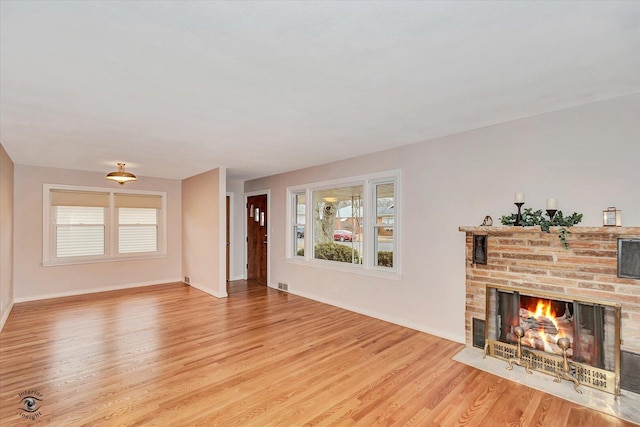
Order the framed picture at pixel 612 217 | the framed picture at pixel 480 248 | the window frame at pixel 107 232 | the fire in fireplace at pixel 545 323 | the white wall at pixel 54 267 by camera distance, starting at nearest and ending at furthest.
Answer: the framed picture at pixel 612 217, the fire in fireplace at pixel 545 323, the framed picture at pixel 480 248, the white wall at pixel 54 267, the window frame at pixel 107 232

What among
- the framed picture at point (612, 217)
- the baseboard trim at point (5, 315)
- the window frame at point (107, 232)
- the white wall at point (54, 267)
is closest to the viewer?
the framed picture at point (612, 217)

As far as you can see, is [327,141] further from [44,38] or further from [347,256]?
[44,38]

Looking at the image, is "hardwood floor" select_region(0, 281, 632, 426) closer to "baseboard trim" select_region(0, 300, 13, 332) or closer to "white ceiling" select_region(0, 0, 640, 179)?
"baseboard trim" select_region(0, 300, 13, 332)

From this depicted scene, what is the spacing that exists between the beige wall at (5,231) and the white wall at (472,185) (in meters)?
4.60

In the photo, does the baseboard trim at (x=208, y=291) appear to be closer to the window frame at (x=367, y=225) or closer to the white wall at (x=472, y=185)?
the window frame at (x=367, y=225)

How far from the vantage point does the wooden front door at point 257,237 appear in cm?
693

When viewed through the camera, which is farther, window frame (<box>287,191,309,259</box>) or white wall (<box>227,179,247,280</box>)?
white wall (<box>227,179,247,280</box>)

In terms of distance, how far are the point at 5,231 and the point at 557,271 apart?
685 centimetres

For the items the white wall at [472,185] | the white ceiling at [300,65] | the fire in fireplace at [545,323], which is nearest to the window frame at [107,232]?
the white ceiling at [300,65]

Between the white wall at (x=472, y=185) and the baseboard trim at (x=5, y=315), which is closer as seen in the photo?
the white wall at (x=472, y=185)

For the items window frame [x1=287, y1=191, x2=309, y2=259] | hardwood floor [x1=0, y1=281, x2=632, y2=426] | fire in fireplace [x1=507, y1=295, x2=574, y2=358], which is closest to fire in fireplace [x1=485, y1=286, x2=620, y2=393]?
fire in fireplace [x1=507, y1=295, x2=574, y2=358]

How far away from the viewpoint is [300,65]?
2.06m

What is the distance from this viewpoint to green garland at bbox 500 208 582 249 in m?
2.76

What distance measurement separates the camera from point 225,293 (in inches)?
228
